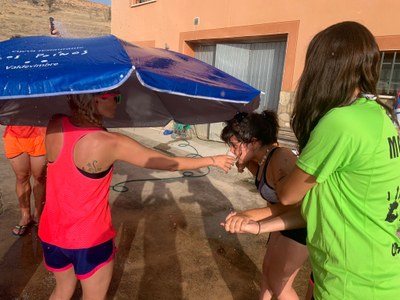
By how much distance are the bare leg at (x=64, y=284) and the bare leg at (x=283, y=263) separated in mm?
1395

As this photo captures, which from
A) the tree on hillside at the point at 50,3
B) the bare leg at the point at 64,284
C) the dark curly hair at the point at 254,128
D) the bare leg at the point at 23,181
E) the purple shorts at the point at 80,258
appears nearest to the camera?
the purple shorts at the point at 80,258

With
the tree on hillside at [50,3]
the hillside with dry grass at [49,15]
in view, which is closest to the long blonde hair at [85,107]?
the hillside with dry grass at [49,15]

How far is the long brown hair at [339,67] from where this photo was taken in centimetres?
127

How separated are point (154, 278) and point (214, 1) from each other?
26.8 ft

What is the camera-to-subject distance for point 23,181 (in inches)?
152

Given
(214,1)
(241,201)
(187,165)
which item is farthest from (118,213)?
(214,1)

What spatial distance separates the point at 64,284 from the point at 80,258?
1.06 feet

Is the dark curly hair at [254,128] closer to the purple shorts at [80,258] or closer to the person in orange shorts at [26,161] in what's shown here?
the purple shorts at [80,258]

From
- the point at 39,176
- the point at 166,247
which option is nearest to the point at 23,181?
the point at 39,176

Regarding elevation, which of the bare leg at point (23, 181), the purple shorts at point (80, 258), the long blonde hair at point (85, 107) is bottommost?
the bare leg at point (23, 181)

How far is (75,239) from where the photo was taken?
74.8 inches

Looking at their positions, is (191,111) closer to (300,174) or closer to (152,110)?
(152,110)

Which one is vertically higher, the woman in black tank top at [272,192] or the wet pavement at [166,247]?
the woman in black tank top at [272,192]

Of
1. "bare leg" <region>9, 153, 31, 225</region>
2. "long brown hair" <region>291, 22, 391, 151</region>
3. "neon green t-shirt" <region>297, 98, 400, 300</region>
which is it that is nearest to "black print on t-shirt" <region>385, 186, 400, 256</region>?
"neon green t-shirt" <region>297, 98, 400, 300</region>
